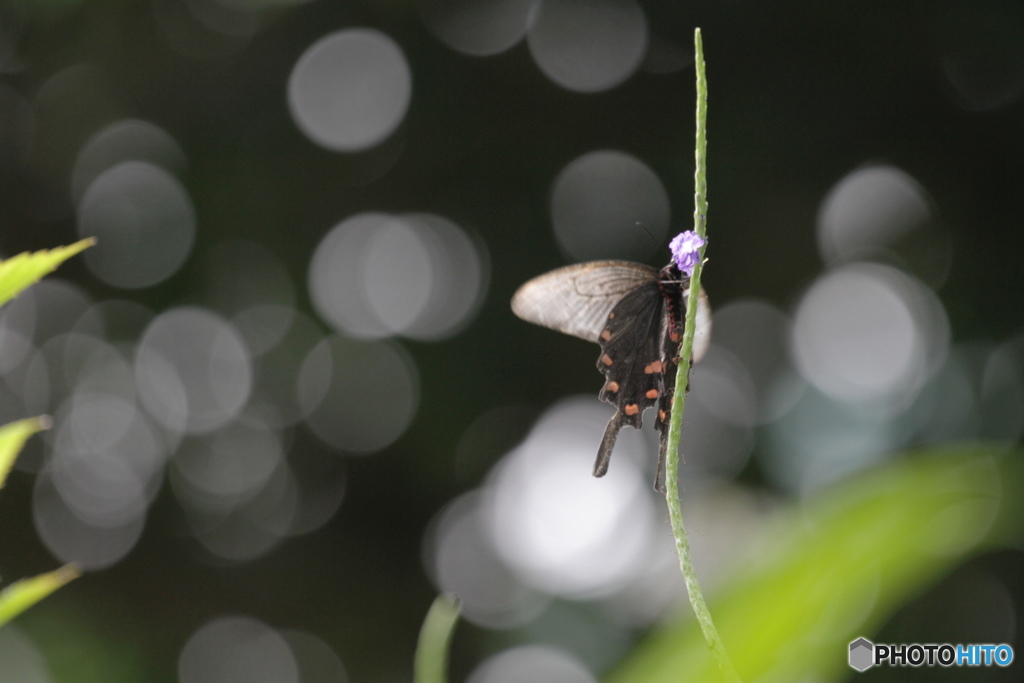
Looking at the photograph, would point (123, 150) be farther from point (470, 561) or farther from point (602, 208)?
point (470, 561)

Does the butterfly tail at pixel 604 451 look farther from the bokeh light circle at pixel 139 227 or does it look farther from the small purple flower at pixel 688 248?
the bokeh light circle at pixel 139 227

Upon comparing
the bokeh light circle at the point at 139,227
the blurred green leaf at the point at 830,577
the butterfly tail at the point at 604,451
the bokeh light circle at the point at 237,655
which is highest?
the bokeh light circle at the point at 139,227

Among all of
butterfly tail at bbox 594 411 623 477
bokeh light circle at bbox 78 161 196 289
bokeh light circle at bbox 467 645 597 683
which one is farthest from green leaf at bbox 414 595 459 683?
bokeh light circle at bbox 78 161 196 289

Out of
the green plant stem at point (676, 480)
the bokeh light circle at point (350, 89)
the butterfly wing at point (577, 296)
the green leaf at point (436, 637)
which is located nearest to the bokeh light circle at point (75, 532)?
the bokeh light circle at point (350, 89)

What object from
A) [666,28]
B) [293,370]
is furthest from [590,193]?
[293,370]

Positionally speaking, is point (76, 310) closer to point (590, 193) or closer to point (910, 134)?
point (590, 193)

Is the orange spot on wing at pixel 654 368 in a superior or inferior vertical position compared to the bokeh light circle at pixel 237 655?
superior

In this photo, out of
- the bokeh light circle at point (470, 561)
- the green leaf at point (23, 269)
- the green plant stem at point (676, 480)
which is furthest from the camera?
the bokeh light circle at point (470, 561)
